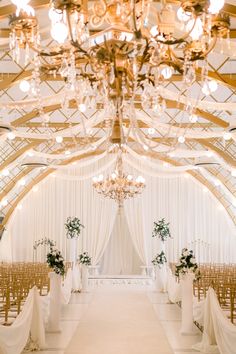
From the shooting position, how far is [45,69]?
5910 millimetres

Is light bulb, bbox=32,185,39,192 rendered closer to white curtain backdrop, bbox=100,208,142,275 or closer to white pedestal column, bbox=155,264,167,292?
white curtain backdrop, bbox=100,208,142,275

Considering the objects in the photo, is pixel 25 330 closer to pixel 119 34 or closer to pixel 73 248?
pixel 119 34

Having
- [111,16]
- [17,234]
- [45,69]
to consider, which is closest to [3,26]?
[45,69]

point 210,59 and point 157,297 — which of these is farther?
point 157,297

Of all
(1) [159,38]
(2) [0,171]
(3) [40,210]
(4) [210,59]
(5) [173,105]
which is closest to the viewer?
(1) [159,38]

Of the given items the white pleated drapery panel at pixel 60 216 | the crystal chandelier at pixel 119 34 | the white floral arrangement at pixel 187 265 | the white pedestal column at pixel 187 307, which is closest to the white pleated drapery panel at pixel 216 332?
the white pedestal column at pixel 187 307

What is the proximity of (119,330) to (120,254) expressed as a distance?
43.0 ft

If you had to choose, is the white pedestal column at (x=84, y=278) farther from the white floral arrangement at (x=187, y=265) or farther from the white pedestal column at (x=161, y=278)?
the white floral arrangement at (x=187, y=265)

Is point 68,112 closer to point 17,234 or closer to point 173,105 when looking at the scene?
point 173,105

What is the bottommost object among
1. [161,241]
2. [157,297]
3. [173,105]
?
[157,297]

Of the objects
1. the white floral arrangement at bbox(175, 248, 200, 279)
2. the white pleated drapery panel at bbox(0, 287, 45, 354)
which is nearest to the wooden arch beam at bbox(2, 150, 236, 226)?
the white floral arrangement at bbox(175, 248, 200, 279)

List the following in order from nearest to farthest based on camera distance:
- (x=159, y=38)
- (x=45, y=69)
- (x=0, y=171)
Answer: (x=159, y=38)
(x=45, y=69)
(x=0, y=171)

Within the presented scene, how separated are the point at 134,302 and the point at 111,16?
9.99m

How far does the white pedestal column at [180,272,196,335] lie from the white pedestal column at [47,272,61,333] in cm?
224
